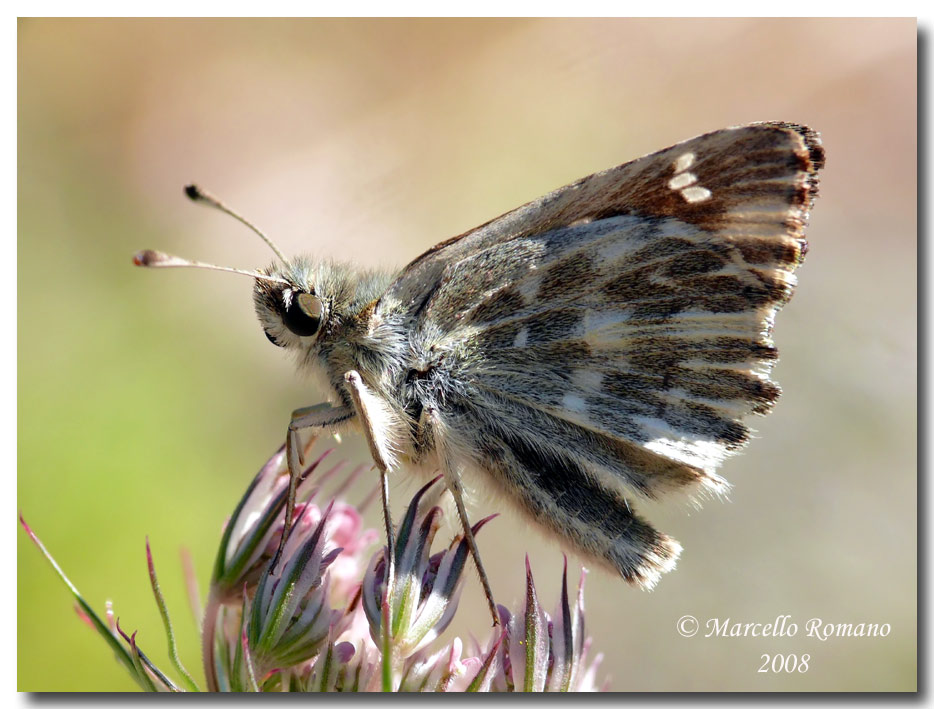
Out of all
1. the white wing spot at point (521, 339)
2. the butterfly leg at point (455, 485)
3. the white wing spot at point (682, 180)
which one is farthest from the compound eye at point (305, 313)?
the white wing spot at point (682, 180)

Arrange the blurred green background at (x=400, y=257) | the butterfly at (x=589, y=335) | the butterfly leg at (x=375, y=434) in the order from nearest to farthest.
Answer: the butterfly leg at (x=375, y=434), the butterfly at (x=589, y=335), the blurred green background at (x=400, y=257)

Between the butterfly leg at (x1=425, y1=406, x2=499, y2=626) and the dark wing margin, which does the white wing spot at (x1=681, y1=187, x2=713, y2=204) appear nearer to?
the dark wing margin

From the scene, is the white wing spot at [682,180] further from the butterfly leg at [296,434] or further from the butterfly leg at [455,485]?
the butterfly leg at [296,434]

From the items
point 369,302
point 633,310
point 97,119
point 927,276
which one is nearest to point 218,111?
point 97,119

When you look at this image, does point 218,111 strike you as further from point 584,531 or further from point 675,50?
point 584,531

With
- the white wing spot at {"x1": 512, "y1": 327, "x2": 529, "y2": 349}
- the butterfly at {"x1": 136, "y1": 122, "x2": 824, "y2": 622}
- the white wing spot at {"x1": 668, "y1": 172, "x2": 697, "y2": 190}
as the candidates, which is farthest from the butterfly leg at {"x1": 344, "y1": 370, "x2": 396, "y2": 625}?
the white wing spot at {"x1": 668, "y1": 172, "x2": 697, "y2": 190}

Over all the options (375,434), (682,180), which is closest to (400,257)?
(682,180)
